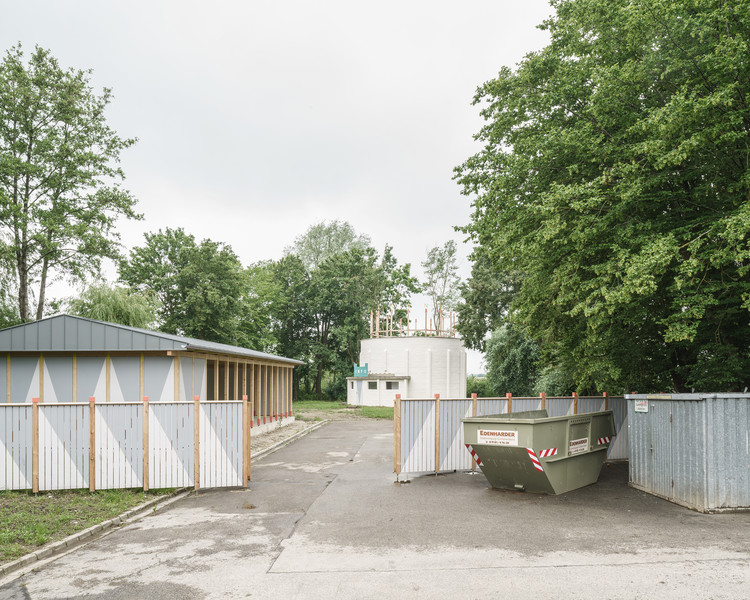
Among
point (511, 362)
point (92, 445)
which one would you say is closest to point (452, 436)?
point (92, 445)

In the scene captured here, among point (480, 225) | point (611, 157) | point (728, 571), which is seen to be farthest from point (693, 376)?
point (728, 571)

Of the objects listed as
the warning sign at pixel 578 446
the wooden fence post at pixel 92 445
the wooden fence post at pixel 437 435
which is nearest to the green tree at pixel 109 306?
the wooden fence post at pixel 92 445

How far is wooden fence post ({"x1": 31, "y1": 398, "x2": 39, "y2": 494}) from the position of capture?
10.3 m

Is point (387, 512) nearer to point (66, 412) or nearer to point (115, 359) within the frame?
point (66, 412)

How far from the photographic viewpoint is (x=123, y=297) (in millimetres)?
32969

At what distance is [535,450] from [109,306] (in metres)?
28.4

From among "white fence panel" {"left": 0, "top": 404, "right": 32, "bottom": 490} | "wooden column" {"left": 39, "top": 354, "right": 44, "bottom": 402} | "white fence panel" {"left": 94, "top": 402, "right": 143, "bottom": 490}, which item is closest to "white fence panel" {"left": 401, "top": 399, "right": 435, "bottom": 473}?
"white fence panel" {"left": 94, "top": 402, "right": 143, "bottom": 490}

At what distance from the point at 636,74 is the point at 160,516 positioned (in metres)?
11.9

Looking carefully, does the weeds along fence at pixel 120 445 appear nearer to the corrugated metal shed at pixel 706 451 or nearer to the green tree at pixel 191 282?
the corrugated metal shed at pixel 706 451

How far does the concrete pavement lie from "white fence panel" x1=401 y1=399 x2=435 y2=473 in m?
1.02

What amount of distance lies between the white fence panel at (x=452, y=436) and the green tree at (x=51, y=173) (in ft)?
75.3

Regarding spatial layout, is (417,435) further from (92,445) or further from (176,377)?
(176,377)

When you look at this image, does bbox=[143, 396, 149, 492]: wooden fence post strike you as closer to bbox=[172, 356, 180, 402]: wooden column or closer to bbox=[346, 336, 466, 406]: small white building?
bbox=[172, 356, 180, 402]: wooden column

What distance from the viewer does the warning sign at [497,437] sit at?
33.2 feet
